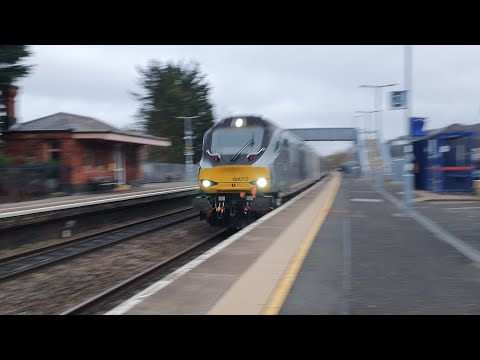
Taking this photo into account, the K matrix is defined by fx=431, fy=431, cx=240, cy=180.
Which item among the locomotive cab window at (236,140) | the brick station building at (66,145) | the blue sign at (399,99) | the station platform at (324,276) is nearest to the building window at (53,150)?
the brick station building at (66,145)

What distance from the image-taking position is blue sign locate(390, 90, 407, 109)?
576 inches

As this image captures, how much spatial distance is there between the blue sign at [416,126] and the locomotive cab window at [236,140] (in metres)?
5.62

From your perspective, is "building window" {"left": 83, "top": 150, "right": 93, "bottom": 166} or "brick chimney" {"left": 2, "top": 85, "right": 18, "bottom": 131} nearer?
"brick chimney" {"left": 2, "top": 85, "right": 18, "bottom": 131}

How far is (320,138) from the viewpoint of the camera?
281 feet

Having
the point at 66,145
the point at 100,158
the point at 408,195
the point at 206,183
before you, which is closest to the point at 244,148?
the point at 206,183

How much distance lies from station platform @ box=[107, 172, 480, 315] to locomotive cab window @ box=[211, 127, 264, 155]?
9.22ft

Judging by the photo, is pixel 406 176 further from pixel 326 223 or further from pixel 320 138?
pixel 320 138

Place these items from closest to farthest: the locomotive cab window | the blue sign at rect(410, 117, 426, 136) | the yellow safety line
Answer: the yellow safety line → the locomotive cab window → the blue sign at rect(410, 117, 426, 136)

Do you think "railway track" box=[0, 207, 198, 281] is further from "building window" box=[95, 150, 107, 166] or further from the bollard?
"building window" box=[95, 150, 107, 166]

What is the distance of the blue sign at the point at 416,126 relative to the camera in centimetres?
1448

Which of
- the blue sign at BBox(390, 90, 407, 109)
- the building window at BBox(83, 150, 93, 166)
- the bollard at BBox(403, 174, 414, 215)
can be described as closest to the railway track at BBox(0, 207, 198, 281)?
the bollard at BBox(403, 174, 414, 215)

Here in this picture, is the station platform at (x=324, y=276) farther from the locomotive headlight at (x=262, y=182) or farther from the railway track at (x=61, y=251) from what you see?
the railway track at (x=61, y=251)
